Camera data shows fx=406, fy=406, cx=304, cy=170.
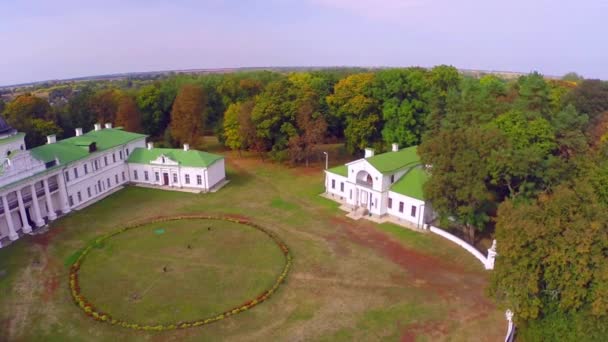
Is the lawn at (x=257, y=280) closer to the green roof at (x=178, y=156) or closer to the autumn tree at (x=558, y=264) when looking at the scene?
the autumn tree at (x=558, y=264)

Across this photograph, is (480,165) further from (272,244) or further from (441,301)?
(272,244)

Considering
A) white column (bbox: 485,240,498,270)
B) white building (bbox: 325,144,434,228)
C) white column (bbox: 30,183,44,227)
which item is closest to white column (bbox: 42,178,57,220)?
white column (bbox: 30,183,44,227)

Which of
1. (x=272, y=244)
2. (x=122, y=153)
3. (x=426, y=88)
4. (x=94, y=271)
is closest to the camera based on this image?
(x=94, y=271)

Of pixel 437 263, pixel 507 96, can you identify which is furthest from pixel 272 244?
pixel 507 96

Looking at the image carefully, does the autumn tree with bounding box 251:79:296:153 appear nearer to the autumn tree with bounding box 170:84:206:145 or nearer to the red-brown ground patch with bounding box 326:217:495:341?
the autumn tree with bounding box 170:84:206:145

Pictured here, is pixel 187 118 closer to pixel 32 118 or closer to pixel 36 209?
pixel 32 118

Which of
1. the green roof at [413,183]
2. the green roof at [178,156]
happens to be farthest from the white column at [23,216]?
the green roof at [413,183]
